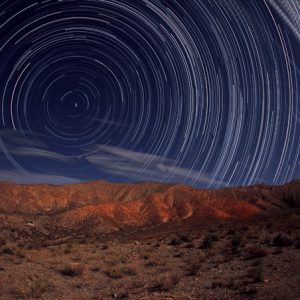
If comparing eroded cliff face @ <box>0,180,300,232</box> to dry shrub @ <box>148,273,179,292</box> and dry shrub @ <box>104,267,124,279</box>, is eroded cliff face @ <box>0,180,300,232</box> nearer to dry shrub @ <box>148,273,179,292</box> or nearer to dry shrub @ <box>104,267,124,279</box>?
dry shrub @ <box>104,267,124,279</box>

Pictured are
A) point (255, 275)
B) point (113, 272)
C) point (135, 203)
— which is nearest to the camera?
point (255, 275)

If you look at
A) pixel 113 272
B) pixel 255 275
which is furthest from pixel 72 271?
pixel 255 275

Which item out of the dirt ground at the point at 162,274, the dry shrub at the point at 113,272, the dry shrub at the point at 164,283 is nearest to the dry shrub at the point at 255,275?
the dirt ground at the point at 162,274

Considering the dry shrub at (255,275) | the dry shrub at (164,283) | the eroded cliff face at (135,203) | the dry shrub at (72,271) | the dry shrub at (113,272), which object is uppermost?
the dry shrub at (255,275)

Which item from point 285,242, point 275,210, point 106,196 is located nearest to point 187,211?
point 275,210

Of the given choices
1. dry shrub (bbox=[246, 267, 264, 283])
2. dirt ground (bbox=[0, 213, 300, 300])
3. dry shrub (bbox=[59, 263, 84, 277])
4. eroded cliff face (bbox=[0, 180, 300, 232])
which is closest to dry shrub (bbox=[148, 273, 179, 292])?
dirt ground (bbox=[0, 213, 300, 300])

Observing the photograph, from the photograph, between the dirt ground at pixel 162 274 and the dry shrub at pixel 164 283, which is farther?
the dry shrub at pixel 164 283

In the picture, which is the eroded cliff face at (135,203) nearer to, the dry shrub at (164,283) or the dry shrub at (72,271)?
the dry shrub at (72,271)

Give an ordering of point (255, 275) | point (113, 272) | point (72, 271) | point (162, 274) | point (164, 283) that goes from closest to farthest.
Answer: point (255, 275) → point (164, 283) → point (162, 274) → point (113, 272) → point (72, 271)

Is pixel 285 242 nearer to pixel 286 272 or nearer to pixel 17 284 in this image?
pixel 286 272

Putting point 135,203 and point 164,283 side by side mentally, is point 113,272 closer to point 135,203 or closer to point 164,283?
point 164,283

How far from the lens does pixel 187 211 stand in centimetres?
9519

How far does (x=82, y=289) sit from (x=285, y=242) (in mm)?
13567

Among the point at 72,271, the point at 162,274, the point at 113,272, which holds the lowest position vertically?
the point at 72,271
